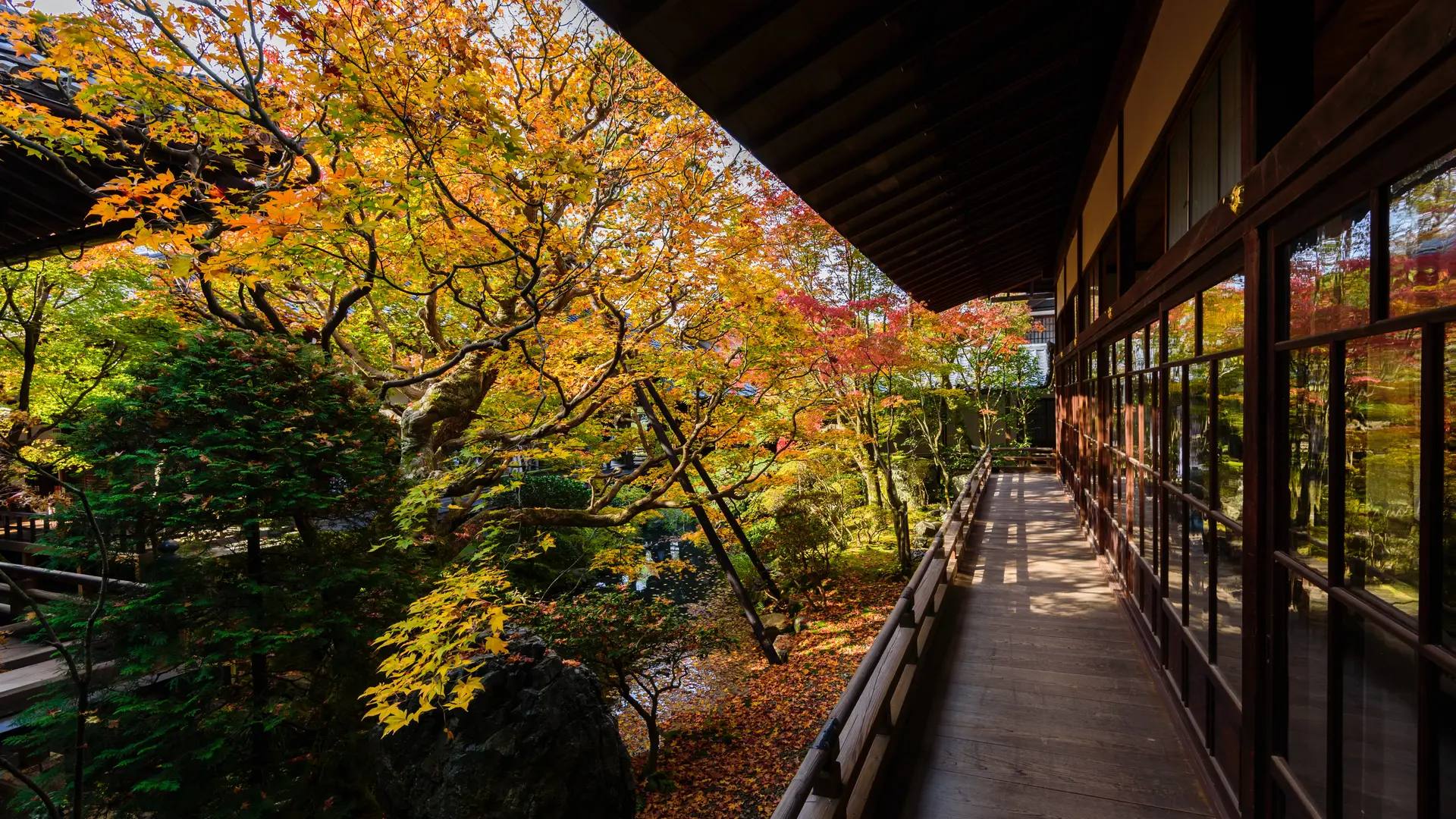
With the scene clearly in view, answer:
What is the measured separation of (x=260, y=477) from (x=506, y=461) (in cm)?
268

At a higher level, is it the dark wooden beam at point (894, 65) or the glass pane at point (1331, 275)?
the dark wooden beam at point (894, 65)

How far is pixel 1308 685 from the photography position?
177 cm

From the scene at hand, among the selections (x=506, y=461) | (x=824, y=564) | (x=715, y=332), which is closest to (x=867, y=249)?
(x=715, y=332)

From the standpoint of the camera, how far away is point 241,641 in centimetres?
366

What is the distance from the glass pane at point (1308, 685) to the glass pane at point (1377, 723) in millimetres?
115

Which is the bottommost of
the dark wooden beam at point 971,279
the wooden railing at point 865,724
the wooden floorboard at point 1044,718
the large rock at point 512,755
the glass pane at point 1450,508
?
the large rock at point 512,755

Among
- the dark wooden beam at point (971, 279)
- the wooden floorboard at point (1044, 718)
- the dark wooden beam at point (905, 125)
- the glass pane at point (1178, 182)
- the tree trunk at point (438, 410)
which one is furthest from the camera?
the dark wooden beam at point (971, 279)

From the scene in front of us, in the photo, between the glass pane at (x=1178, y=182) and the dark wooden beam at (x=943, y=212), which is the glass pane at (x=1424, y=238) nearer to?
the glass pane at (x=1178, y=182)

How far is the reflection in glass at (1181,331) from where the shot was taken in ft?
9.25

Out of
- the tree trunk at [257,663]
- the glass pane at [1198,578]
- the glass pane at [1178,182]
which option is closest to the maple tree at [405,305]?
the tree trunk at [257,663]

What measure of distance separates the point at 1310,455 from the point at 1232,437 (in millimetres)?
661

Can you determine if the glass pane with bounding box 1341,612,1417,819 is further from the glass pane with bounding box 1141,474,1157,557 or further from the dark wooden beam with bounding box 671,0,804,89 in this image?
the dark wooden beam with bounding box 671,0,804,89

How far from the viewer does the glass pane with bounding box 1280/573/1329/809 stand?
5.47 feet

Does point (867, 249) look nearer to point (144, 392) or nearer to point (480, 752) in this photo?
point (480, 752)
